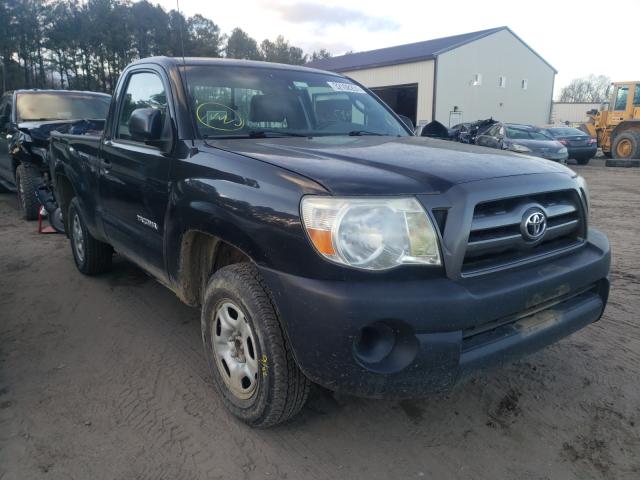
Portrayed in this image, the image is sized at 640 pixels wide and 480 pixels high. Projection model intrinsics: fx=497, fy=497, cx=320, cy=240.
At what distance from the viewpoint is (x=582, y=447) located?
235 centimetres

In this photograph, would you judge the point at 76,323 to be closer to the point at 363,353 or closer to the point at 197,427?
the point at 197,427

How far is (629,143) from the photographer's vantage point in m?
18.3

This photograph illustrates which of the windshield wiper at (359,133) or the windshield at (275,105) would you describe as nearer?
the windshield at (275,105)

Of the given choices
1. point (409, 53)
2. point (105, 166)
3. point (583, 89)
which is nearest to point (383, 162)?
point (105, 166)

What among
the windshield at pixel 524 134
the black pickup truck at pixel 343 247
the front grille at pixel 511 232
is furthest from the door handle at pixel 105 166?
the windshield at pixel 524 134

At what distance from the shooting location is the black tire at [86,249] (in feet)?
14.9

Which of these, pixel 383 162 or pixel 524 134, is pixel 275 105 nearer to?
pixel 383 162

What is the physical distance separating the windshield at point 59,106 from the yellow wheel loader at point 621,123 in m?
18.0

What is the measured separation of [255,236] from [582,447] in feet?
6.00

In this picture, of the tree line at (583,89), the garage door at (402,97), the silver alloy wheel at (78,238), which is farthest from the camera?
the tree line at (583,89)

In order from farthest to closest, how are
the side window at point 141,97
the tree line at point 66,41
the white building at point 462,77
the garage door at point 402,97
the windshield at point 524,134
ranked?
1. the tree line at point 66,41
2. the garage door at point 402,97
3. the white building at point 462,77
4. the windshield at point 524,134
5. the side window at point 141,97

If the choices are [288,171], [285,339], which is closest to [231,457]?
[285,339]

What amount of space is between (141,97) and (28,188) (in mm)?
4726

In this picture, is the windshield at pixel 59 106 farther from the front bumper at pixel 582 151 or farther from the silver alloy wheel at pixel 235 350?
the front bumper at pixel 582 151
